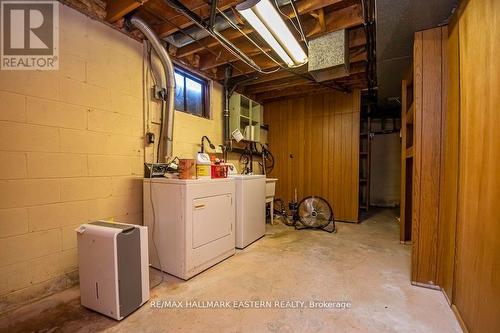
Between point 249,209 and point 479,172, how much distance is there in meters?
2.29

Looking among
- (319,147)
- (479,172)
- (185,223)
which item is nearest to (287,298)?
(185,223)

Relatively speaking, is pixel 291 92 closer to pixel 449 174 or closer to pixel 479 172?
pixel 449 174

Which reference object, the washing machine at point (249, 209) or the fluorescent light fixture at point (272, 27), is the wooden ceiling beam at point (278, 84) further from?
the washing machine at point (249, 209)

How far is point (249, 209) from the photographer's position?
3.13m

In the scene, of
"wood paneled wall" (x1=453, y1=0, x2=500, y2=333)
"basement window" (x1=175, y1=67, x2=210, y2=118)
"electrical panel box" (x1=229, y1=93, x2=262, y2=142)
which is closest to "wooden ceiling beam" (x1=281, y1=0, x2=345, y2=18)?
"wood paneled wall" (x1=453, y1=0, x2=500, y2=333)

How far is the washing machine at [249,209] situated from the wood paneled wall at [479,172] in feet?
6.77

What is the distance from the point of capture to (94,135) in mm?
2180

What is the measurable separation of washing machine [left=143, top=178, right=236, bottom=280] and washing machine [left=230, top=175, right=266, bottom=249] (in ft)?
1.22

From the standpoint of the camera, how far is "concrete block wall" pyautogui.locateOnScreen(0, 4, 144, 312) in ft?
5.62

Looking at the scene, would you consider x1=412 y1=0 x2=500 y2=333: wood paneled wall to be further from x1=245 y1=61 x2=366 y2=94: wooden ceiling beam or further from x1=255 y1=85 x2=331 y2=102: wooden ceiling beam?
x1=255 y1=85 x2=331 y2=102: wooden ceiling beam

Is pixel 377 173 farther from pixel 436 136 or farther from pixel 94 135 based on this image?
pixel 94 135

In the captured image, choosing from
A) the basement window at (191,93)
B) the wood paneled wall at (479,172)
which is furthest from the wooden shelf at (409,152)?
the basement window at (191,93)

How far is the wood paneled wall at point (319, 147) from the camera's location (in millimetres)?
4320

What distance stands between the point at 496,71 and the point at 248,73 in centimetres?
302
